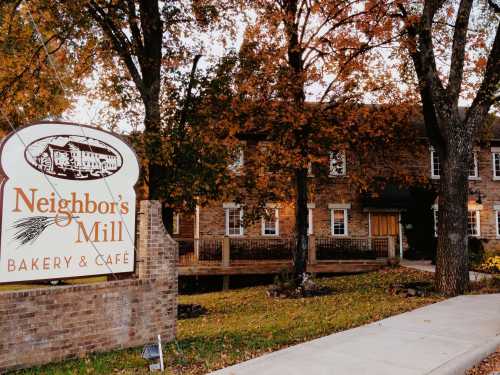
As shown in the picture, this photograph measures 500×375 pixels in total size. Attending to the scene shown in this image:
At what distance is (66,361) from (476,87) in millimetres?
14266

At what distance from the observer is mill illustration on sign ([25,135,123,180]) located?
6.29 m

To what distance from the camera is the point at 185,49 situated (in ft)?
42.9

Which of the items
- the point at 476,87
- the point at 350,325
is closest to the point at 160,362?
the point at 350,325

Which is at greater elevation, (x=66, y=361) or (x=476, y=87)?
(x=476, y=87)

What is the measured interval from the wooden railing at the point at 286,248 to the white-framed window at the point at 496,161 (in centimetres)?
823

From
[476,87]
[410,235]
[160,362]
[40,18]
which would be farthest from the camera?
[410,235]

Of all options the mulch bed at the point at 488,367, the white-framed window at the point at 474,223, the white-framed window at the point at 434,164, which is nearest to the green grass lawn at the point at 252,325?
the mulch bed at the point at 488,367

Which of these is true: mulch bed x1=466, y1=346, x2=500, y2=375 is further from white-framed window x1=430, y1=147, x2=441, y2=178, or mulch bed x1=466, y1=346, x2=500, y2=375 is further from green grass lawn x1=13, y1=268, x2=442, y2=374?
white-framed window x1=430, y1=147, x2=441, y2=178

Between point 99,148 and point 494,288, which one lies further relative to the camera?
point 494,288

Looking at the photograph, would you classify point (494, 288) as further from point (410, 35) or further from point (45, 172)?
point (45, 172)

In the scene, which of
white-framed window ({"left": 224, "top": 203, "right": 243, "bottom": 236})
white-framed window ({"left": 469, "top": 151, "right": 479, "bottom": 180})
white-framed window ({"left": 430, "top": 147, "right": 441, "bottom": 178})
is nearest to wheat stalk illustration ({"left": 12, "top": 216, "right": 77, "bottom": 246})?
white-framed window ({"left": 224, "top": 203, "right": 243, "bottom": 236})

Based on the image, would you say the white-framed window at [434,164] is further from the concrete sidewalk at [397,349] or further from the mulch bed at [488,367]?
the mulch bed at [488,367]

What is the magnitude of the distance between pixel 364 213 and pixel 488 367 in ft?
58.3

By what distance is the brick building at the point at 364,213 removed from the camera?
74.8 ft
